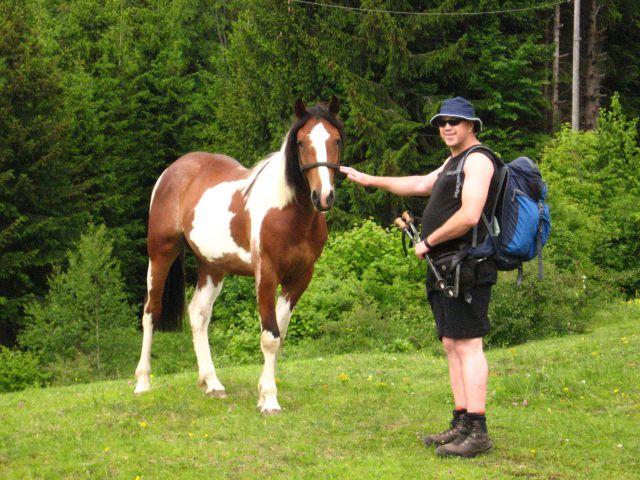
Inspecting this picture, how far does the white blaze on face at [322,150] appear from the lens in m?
6.71

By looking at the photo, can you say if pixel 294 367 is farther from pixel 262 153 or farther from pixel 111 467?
pixel 262 153

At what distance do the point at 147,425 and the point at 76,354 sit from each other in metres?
15.8

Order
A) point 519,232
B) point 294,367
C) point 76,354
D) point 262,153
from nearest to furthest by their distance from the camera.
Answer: point 519,232 → point 294,367 → point 76,354 → point 262,153

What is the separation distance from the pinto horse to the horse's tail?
0.4 inches

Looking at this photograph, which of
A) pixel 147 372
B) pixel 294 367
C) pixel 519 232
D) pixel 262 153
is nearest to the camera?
pixel 519 232

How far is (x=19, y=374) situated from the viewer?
65.2ft

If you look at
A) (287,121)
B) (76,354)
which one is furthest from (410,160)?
(76,354)

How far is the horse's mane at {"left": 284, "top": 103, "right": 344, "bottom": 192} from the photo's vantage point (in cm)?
717

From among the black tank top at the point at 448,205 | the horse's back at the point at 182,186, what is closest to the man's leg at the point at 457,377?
the black tank top at the point at 448,205

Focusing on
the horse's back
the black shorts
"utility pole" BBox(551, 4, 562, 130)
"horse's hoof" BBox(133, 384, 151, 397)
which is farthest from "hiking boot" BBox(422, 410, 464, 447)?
"utility pole" BBox(551, 4, 562, 130)

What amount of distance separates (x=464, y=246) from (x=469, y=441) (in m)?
1.33

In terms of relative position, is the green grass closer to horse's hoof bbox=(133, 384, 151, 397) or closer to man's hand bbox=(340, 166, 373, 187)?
horse's hoof bbox=(133, 384, 151, 397)

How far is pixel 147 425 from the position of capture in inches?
278

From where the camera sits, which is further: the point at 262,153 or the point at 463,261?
the point at 262,153
